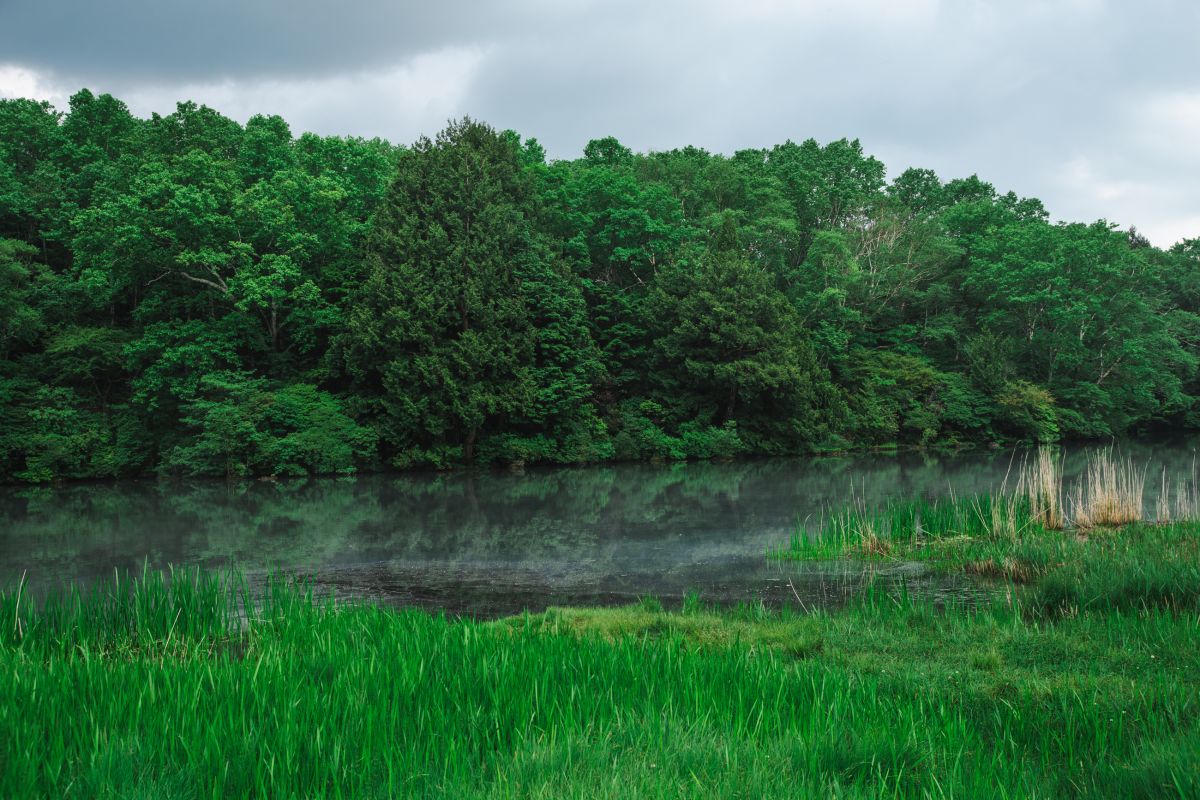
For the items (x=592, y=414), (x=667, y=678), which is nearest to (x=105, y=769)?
(x=667, y=678)

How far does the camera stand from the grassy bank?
9.78ft

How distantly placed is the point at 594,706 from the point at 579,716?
159 millimetres

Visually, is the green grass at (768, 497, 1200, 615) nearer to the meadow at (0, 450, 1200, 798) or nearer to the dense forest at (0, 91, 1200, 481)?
the meadow at (0, 450, 1200, 798)

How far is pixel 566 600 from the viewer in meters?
9.11

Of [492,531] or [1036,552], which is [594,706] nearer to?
[1036,552]

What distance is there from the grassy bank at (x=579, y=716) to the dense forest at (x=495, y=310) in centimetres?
1990

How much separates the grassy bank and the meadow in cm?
2

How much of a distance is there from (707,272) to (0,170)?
2380 cm

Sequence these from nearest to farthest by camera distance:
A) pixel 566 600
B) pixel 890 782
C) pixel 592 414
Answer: pixel 890 782
pixel 566 600
pixel 592 414

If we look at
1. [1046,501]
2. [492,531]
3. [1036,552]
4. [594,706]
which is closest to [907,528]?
[1046,501]

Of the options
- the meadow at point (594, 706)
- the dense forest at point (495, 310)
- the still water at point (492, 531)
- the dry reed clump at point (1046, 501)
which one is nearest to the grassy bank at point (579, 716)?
the meadow at point (594, 706)

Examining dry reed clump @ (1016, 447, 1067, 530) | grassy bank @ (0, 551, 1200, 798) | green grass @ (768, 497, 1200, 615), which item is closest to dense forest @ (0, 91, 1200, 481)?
green grass @ (768, 497, 1200, 615)

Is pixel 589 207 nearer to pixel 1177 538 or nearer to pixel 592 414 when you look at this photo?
pixel 592 414

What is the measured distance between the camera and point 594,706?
383cm
